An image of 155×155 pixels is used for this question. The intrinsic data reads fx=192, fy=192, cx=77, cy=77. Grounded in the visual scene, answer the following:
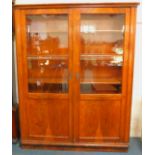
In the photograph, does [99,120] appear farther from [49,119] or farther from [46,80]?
[46,80]

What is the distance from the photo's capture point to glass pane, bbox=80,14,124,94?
7.79 ft

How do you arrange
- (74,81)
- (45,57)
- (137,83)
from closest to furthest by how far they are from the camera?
(74,81)
(45,57)
(137,83)

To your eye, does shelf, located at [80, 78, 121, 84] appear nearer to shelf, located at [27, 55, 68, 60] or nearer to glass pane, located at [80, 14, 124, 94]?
glass pane, located at [80, 14, 124, 94]

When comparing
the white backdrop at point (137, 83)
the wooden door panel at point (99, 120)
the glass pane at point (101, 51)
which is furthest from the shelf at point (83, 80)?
the white backdrop at point (137, 83)

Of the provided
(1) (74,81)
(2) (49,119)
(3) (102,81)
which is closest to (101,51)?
(3) (102,81)

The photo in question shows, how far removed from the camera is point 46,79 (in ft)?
8.30

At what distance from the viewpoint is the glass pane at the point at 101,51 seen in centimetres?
237

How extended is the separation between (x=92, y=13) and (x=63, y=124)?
1.42 metres

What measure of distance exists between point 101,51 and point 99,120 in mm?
877

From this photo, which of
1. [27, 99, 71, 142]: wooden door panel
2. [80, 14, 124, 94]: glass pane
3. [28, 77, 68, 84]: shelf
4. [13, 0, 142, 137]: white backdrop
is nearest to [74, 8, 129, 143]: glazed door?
[80, 14, 124, 94]: glass pane

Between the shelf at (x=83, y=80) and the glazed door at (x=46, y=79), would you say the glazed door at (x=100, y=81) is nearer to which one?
the shelf at (x=83, y=80)
